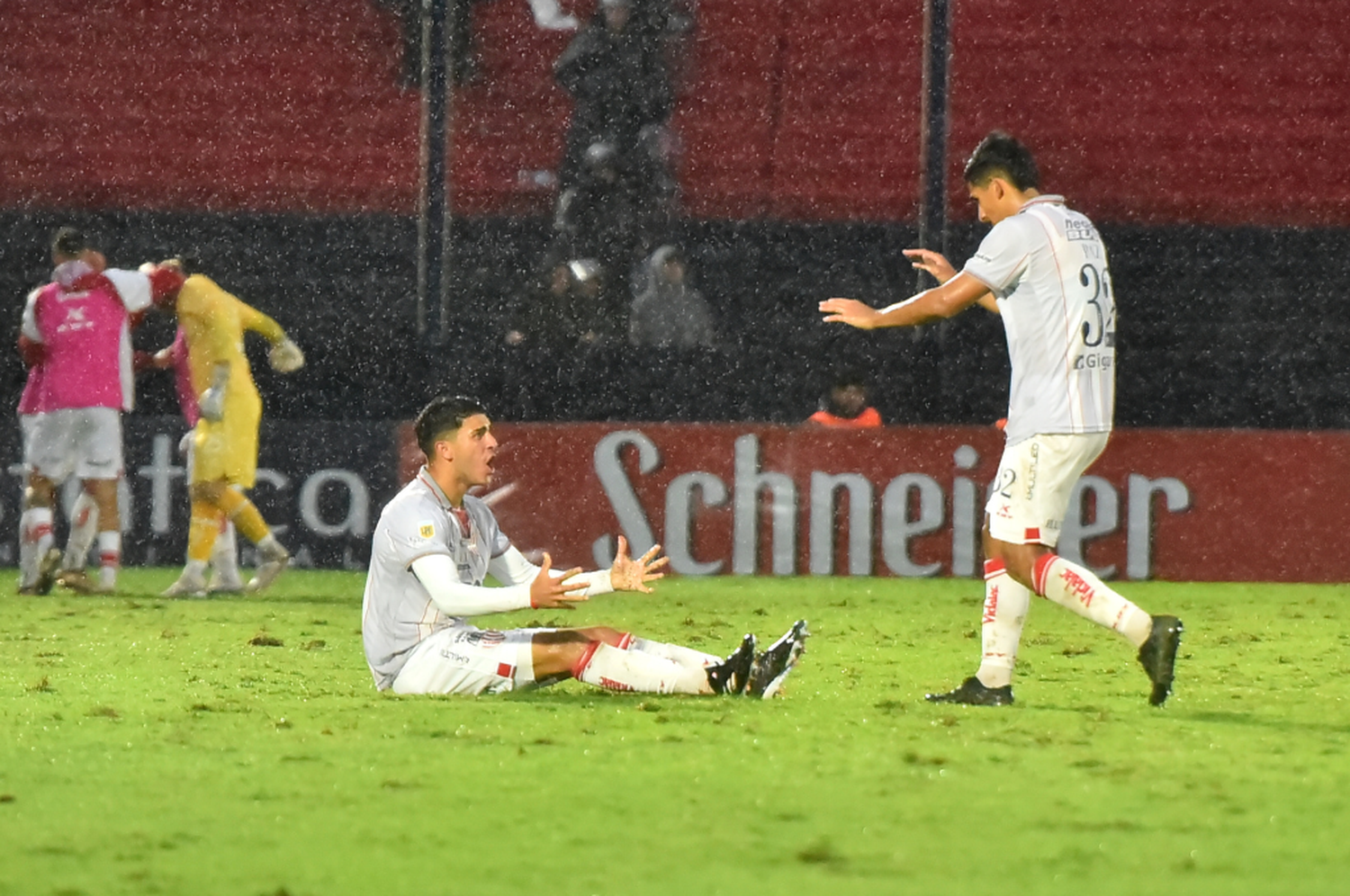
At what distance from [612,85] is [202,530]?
18.5 feet

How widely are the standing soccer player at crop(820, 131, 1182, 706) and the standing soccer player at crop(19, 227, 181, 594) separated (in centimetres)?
675

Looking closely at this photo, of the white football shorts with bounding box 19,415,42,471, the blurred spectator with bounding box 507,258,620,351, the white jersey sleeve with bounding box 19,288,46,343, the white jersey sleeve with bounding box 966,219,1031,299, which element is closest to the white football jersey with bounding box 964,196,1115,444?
the white jersey sleeve with bounding box 966,219,1031,299

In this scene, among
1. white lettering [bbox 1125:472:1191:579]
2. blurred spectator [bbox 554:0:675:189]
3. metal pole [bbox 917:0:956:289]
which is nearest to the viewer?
white lettering [bbox 1125:472:1191:579]

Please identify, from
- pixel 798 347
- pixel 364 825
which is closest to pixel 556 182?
pixel 798 347

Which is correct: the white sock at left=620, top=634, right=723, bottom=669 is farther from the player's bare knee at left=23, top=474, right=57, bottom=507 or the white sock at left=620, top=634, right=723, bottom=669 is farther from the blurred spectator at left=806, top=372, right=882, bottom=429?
the blurred spectator at left=806, top=372, right=882, bottom=429

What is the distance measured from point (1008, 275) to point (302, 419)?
8.50m

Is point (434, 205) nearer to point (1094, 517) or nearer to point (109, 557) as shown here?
point (109, 557)

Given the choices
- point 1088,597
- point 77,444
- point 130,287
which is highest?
point 130,287

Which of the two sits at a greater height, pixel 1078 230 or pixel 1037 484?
pixel 1078 230

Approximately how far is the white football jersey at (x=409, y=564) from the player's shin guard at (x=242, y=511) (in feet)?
16.6

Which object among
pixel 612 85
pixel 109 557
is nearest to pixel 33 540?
pixel 109 557

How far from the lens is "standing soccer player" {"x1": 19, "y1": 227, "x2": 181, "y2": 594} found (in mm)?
12750

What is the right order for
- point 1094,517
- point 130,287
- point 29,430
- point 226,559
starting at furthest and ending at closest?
1. point 1094,517
2. point 29,430
3. point 130,287
4. point 226,559

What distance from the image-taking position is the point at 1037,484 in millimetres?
7160
